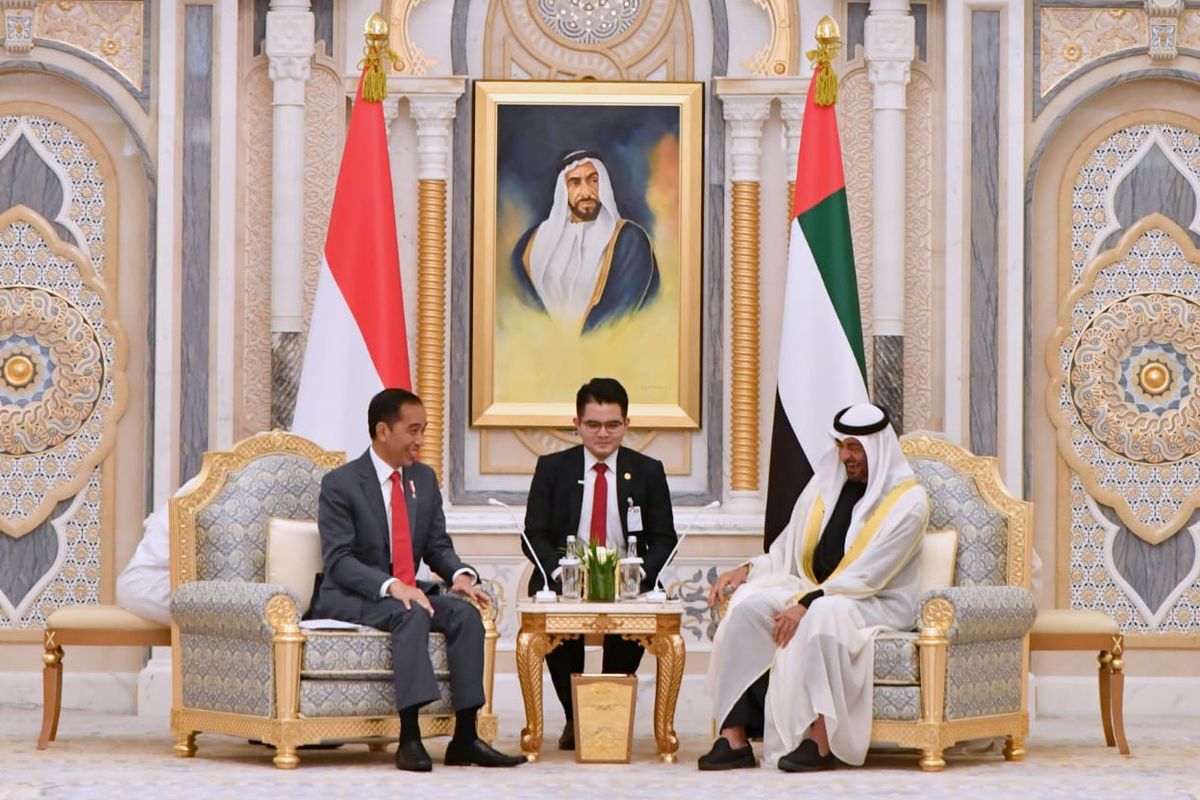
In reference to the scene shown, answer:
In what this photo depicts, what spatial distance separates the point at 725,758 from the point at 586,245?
264 cm

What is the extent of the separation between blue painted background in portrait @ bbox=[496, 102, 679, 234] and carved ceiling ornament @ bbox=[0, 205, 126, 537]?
66.2 inches

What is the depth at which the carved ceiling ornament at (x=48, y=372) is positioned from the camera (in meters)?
7.86

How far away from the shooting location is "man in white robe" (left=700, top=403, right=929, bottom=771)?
5.93 metres

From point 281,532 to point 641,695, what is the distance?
1885mm

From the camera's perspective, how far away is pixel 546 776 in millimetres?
5680

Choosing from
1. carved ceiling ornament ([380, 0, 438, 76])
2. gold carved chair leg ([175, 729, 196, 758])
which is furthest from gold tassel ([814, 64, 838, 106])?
gold carved chair leg ([175, 729, 196, 758])

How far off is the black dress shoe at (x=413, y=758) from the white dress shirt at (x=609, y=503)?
1029mm

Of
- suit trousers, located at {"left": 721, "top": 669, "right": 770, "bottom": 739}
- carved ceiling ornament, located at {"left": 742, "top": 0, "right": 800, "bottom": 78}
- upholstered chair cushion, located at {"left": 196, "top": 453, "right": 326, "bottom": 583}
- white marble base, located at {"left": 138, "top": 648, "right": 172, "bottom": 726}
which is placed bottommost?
white marble base, located at {"left": 138, "top": 648, "right": 172, "bottom": 726}

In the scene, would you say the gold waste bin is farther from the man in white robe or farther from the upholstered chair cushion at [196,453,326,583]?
the upholstered chair cushion at [196,453,326,583]

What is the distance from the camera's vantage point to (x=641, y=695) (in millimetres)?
7652

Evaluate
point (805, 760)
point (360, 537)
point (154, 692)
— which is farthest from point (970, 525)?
point (154, 692)

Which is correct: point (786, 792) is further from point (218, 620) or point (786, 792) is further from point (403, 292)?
point (403, 292)

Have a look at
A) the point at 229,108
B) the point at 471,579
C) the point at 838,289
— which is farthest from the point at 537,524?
the point at 229,108

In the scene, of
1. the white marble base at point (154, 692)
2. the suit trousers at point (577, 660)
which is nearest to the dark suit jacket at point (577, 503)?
the suit trousers at point (577, 660)
